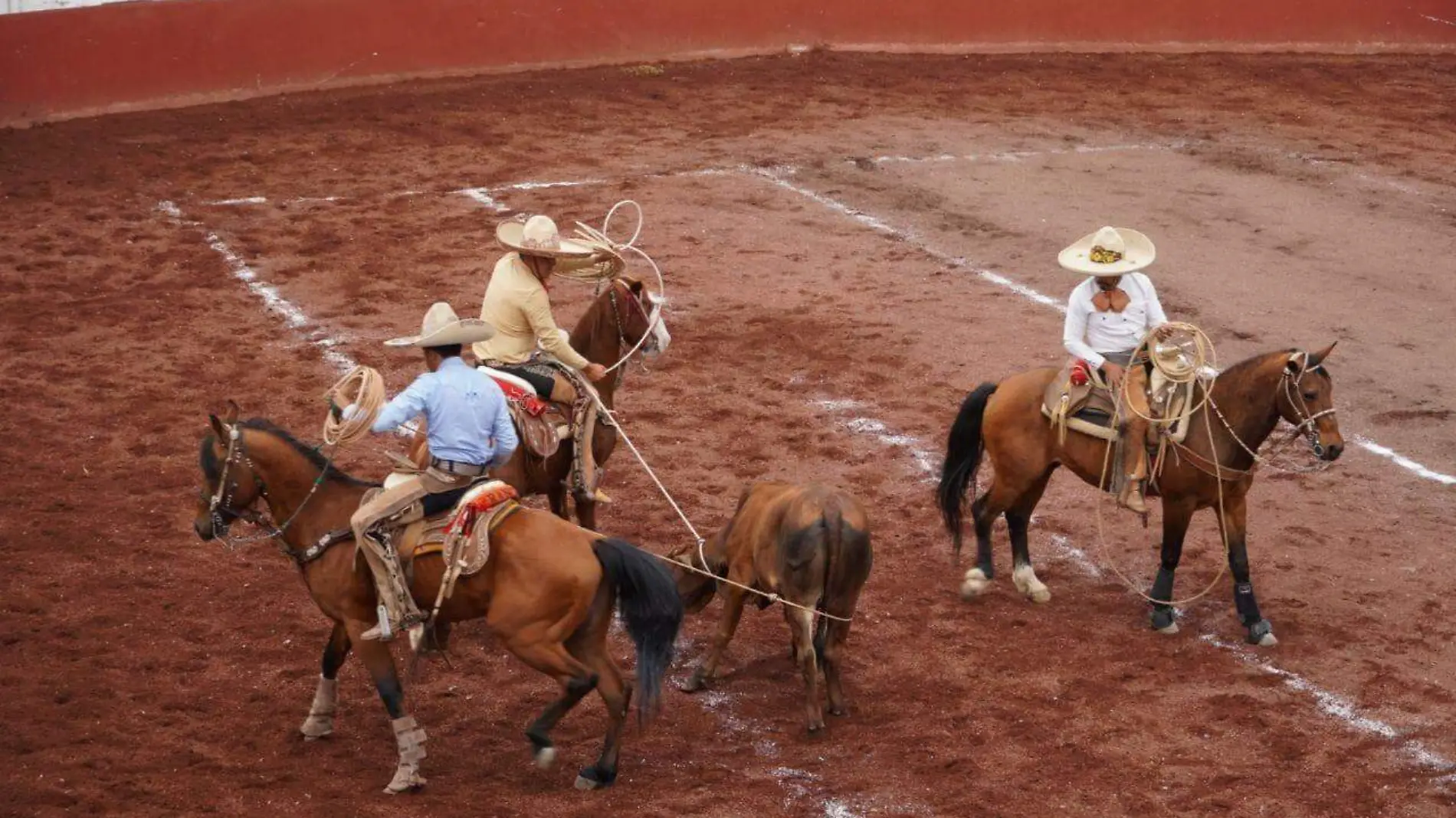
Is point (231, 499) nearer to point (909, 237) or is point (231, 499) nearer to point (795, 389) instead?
point (795, 389)

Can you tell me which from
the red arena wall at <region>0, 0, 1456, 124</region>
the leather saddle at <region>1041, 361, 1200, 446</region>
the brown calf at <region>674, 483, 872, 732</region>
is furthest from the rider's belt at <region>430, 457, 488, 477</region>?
the red arena wall at <region>0, 0, 1456, 124</region>

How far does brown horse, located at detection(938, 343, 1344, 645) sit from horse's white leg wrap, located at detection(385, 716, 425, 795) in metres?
4.00

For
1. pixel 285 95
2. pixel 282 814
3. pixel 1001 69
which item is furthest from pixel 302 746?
pixel 1001 69

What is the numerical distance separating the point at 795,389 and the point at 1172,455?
454cm

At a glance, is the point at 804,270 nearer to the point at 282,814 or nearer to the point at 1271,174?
the point at 1271,174

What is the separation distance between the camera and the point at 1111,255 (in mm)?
10953

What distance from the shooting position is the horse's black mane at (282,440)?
915 centimetres

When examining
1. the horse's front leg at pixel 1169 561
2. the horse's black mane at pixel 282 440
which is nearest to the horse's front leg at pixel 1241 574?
the horse's front leg at pixel 1169 561

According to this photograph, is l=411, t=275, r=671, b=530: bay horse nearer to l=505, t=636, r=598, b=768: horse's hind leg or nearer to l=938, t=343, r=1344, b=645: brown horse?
l=938, t=343, r=1344, b=645: brown horse

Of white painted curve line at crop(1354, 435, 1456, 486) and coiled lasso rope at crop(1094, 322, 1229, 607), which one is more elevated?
coiled lasso rope at crop(1094, 322, 1229, 607)

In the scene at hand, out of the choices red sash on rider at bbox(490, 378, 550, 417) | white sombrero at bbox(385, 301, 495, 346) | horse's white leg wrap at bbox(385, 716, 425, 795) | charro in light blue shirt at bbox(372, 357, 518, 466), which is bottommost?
horse's white leg wrap at bbox(385, 716, 425, 795)

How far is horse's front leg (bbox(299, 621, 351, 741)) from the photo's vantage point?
9.50m

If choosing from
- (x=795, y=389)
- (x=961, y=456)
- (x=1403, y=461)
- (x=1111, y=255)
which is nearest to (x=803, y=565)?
(x=961, y=456)

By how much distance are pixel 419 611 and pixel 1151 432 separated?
4629 mm
